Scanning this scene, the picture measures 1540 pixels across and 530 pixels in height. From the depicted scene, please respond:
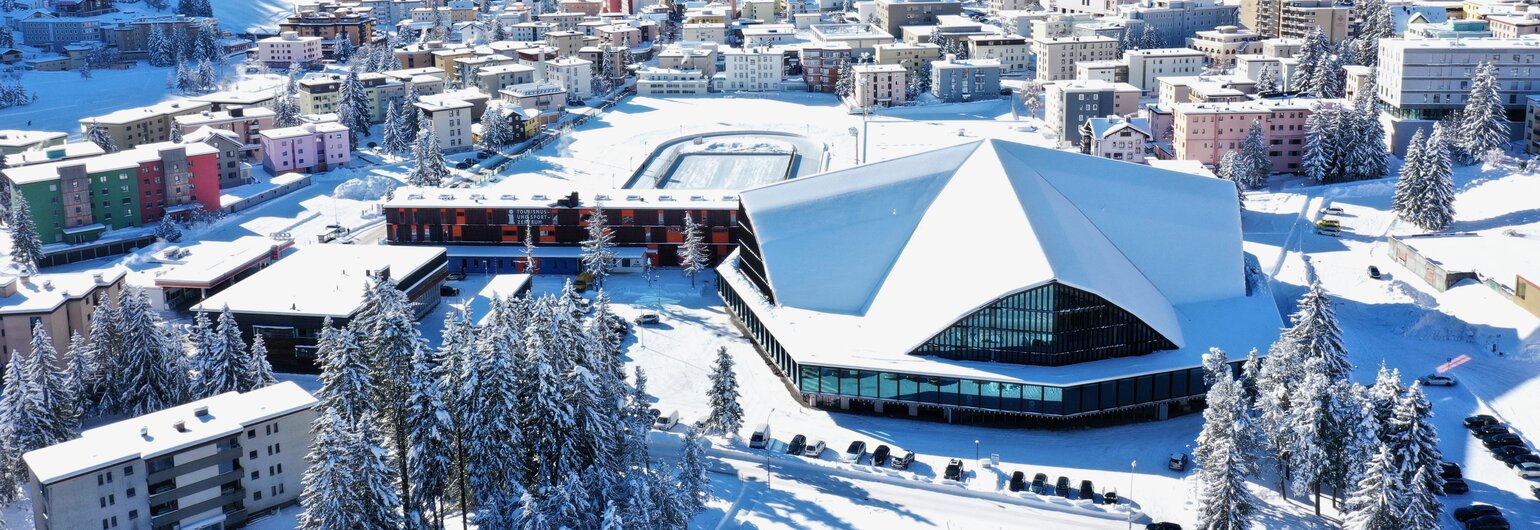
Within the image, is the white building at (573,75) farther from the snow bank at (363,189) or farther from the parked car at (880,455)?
the parked car at (880,455)

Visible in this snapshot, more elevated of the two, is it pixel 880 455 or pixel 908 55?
pixel 908 55

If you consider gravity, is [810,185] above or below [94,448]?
above

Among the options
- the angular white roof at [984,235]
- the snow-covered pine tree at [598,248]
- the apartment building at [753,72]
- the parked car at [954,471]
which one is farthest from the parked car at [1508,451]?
the apartment building at [753,72]

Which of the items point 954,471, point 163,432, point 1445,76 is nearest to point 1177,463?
point 954,471

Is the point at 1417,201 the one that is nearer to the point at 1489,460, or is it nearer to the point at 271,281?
the point at 1489,460

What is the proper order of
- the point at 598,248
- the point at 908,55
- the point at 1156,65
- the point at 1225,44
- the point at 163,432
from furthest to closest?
the point at 908,55 → the point at 1225,44 → the point at 1156,65 → the point at 598,248 → the point at 163,432

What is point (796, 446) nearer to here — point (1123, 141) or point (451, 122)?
point (1123, 141)

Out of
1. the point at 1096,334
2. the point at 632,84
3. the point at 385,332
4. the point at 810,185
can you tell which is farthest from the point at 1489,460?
the point at 632,84
